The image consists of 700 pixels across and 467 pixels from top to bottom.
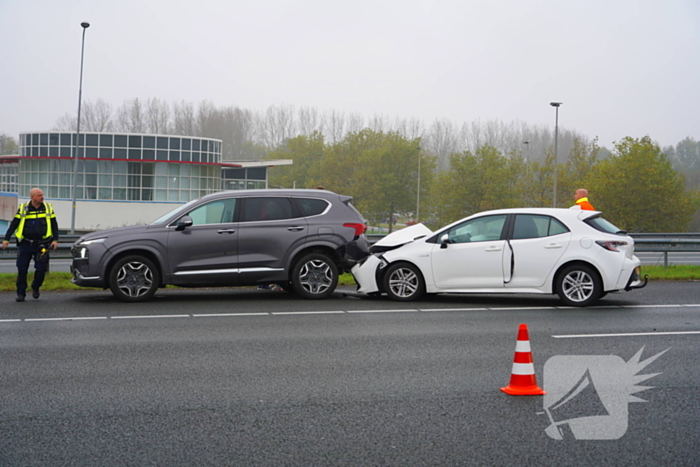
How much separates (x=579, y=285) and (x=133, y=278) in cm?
703

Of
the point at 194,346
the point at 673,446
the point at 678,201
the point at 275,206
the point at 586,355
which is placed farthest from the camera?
the point at 678,201

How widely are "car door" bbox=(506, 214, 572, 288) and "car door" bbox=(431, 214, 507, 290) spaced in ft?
0.70

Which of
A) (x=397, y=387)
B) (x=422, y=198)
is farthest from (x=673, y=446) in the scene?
(x=422, y=198)

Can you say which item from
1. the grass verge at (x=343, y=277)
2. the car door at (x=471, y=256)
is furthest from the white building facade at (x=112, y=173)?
the car door at (x=471, y=256)

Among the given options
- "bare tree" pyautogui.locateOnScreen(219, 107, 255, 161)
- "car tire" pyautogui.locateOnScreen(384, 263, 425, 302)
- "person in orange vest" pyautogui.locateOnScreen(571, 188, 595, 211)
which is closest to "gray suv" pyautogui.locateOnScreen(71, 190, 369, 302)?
"car tire" pyautogui.locateOnScreen(384, 263, 425, 302)

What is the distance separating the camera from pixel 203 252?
12305mm

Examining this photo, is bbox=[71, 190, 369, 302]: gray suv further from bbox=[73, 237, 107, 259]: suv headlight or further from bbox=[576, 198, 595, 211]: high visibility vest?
bbox=[576, 198, 595, 211]: high visibility vest

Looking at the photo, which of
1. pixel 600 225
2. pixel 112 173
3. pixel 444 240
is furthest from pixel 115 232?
pixel 112 173

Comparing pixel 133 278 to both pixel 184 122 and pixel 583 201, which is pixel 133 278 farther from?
pixel 184 122

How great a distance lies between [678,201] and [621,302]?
146 feet

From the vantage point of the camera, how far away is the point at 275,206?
12.8 metres

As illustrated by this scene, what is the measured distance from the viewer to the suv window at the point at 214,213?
1251 cm

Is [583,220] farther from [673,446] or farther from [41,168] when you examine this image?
[41,168]

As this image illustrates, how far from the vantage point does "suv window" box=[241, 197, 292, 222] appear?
498 inches
